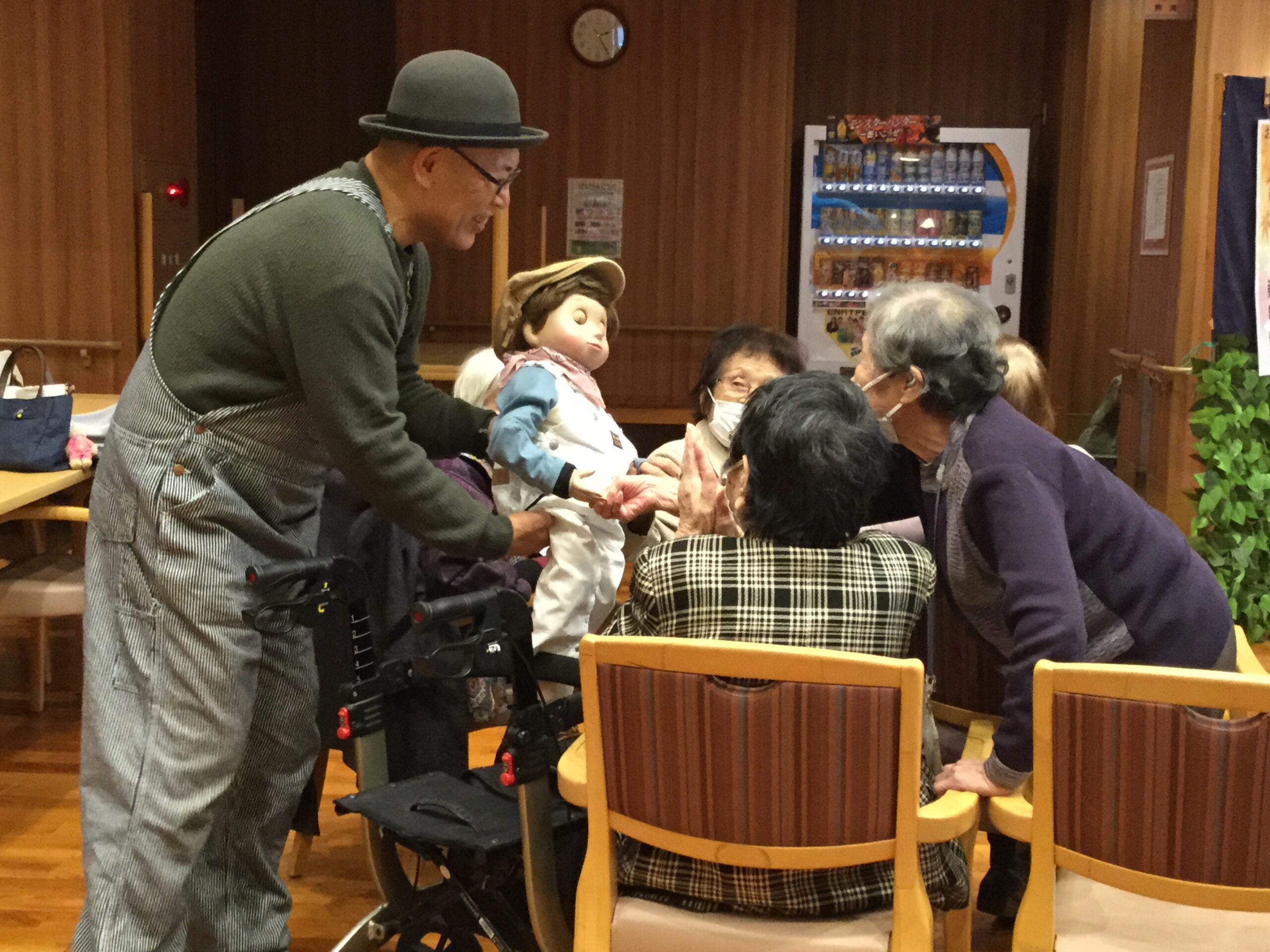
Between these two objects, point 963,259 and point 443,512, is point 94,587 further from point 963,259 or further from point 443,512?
point 963,259

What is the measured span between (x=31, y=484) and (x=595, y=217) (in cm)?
452

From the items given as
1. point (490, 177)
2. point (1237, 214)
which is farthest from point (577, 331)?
point (1237, 214)

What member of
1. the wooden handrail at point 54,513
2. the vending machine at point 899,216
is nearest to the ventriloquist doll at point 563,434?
the wooden handrail at point 54,513

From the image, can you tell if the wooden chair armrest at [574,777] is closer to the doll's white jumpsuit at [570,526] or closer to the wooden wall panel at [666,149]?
the doll's white jumpsuit at [570,526]

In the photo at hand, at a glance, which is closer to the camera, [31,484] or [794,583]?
[794,583]

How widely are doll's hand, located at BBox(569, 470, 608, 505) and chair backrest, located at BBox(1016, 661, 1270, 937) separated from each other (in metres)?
0.86

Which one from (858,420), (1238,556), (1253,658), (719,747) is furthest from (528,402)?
(1238,556)

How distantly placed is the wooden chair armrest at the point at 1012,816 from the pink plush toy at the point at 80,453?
2.91 m

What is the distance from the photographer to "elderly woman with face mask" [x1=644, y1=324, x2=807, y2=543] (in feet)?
10.7

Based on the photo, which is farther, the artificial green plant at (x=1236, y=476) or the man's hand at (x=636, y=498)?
the artificial green plant at (x=1236, y=476)

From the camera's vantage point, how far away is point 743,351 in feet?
10.9

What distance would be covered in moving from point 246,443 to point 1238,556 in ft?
14.1

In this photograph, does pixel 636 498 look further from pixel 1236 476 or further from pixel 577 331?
pixel 1236 476

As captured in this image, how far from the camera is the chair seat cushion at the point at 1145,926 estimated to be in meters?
1.69
